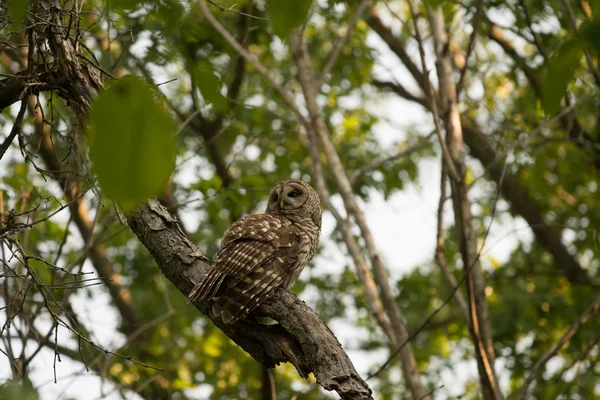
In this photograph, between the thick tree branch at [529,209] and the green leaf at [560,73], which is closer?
the green leaf at [560,73]

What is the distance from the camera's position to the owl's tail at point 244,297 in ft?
10.1

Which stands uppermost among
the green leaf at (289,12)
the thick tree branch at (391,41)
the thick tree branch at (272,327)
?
the thick tree branch at (391,41)

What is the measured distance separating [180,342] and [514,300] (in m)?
4.73

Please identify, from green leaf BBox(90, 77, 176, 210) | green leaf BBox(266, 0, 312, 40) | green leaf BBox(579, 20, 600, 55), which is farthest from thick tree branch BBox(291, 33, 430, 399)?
green leaf BBox(90, 77, 176, 210)

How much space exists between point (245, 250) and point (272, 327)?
27.4 inches

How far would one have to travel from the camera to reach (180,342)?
32.7ft

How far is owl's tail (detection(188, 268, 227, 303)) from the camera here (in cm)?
303

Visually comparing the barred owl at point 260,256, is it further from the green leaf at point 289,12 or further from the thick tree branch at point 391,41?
the thick tree branch at point 391,41

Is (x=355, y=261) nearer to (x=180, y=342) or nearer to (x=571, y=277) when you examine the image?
(x=571, y=277)

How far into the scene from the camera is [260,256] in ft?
12.2

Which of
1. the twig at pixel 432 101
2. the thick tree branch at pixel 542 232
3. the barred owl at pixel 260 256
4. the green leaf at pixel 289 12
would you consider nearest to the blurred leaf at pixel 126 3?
the green leaf at pixel 289 12

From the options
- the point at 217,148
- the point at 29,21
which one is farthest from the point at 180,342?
the point at 29,21

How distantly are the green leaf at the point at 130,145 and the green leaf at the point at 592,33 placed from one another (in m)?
0.81

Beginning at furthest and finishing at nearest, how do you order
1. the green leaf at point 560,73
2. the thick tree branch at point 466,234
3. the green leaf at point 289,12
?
the thick tree branch at point 466,234 → the green leaf at point 560,73 → the green leaf at point 289,12
